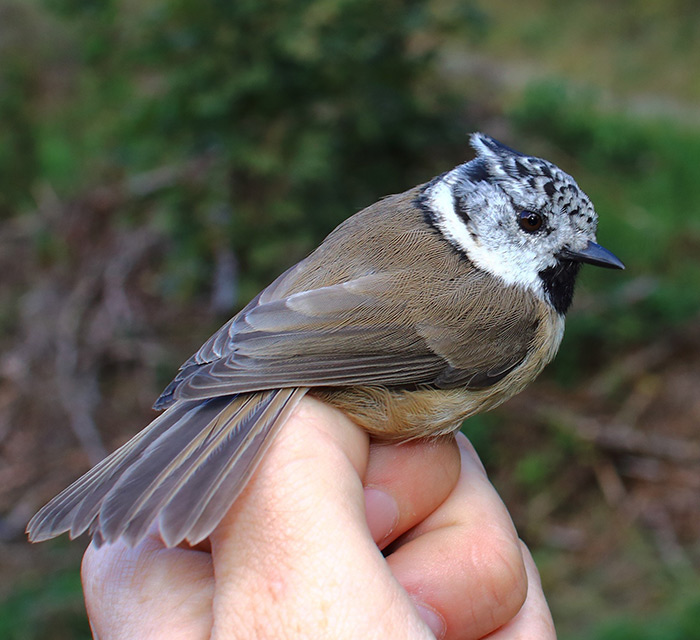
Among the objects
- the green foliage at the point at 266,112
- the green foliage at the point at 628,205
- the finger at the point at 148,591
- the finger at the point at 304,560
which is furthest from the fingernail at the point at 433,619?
the green foliage at the point at 266,112

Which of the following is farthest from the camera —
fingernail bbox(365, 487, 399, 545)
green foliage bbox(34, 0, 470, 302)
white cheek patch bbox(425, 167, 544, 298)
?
green foliage bbox(34, 0, 470, 302)

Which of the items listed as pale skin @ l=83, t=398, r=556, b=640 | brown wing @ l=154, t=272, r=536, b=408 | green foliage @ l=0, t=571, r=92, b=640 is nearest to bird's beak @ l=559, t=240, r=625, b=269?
brown wing @ l=154, t=272, r=536, b=408

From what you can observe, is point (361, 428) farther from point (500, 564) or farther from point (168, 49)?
point (168, 49)

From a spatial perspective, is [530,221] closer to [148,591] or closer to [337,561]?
[337,561]

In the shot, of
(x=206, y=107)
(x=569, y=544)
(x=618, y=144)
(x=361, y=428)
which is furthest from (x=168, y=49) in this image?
(x=618, y=144)

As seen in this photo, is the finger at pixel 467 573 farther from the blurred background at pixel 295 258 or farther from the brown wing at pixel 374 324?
the blurred background at pixel 295 258

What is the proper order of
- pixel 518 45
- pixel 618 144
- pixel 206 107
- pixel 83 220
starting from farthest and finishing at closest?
pixel 518 45, pixel 618 144, pixel 83 220, pixel 206 107

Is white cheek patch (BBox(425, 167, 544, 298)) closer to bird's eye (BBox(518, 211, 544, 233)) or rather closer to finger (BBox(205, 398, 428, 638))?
bird's eye (BBox(518, 211, 544, 233))

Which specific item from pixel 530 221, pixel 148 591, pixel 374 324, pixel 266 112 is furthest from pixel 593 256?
pixel 266 112
